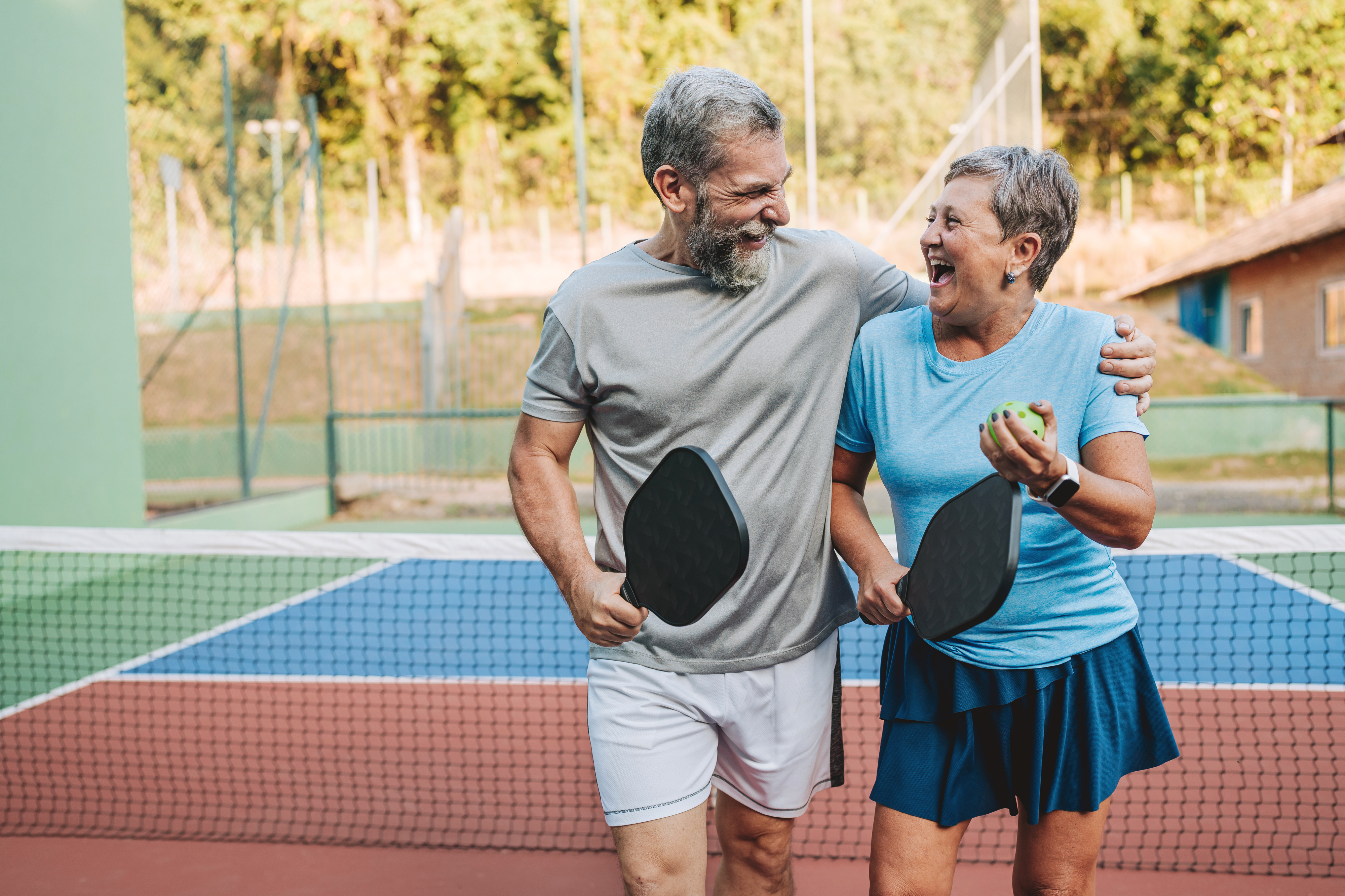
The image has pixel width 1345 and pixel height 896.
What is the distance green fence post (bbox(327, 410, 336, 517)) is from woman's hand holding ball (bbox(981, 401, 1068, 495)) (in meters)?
12.3

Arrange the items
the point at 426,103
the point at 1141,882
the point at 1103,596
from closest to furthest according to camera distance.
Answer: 1. the point at 1103,596
2. the point at 1141,882
3. the point at 426,103

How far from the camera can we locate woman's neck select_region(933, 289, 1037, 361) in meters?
2.05

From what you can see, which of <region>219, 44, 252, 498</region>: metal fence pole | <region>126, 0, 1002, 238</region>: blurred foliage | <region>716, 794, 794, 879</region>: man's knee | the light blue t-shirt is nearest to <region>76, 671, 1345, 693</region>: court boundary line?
<region>716, 794, 794, 879</region>: man's knee

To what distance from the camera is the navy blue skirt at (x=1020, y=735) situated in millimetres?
2021

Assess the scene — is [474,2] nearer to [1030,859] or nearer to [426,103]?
[426,103]

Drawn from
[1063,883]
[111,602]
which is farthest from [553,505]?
[111,602]

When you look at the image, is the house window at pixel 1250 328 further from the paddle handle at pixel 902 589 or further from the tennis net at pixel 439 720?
the paddle handle at pixel 902 589

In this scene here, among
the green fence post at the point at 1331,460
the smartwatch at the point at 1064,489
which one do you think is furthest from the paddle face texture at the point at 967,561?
the green fence post at the point at 1331,460

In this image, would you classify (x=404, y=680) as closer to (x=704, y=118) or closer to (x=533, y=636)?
(x=533, y=636)

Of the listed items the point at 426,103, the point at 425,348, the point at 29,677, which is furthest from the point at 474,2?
the point at 29,677

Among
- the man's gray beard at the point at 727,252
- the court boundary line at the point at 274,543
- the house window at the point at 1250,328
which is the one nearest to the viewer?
the man's gray beard at the point at 727,252

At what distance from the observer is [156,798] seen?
422 cm

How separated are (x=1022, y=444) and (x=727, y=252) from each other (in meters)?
0.75

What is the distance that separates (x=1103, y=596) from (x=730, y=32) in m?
28.8
